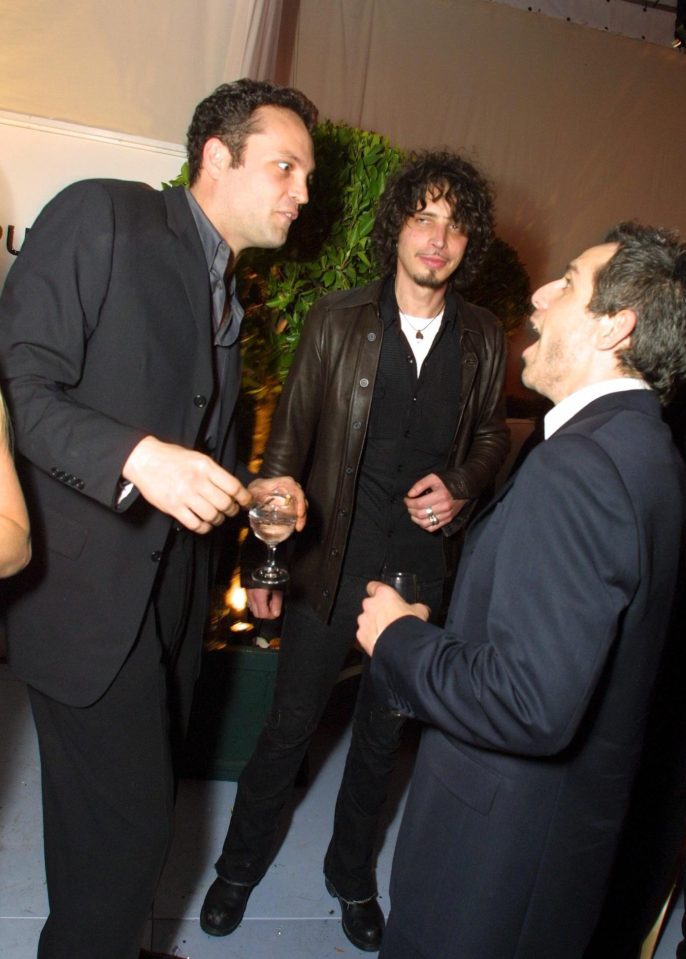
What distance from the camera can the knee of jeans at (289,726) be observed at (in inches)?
99.1

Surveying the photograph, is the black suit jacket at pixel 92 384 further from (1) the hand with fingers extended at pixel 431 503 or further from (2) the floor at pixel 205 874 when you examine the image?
(1) the hand with fingers extended at pixel 431 503

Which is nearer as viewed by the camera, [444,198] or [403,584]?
[403,584]

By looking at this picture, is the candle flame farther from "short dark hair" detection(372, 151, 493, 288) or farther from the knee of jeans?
"short dark hair" detection(372, 151, 493, 288)

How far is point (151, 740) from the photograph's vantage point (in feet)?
6.03

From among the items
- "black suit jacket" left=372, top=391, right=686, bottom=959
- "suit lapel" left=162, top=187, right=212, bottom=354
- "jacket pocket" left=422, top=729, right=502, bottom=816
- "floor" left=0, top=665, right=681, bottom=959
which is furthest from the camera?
"floor" left=0, top=665, right=681, bottom=959

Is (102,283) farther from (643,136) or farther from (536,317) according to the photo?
(643,136)

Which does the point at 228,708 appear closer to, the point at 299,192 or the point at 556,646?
the point at 299,192

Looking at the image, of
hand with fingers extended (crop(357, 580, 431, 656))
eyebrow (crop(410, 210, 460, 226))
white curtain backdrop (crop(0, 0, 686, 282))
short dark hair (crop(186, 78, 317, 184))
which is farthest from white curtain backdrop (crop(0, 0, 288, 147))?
hand with fingers extended (crop(357, 580, 431, 656))

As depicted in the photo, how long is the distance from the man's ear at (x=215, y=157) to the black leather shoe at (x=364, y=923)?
2.36 m

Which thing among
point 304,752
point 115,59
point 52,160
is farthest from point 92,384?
point 115,59

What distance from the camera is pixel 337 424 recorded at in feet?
8.59

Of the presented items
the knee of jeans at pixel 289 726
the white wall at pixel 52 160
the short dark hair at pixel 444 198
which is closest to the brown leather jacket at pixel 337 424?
the short dark hair at pixel 444 198

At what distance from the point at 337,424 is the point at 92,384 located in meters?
1.05

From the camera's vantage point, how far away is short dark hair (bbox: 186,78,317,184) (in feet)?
7.14
